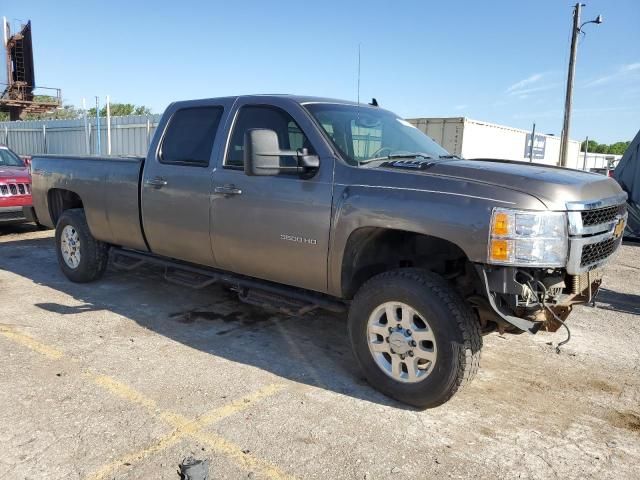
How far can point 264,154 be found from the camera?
3725 millimetres

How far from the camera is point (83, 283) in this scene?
6.41m

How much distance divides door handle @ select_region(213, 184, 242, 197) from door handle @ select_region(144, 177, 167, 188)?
744 millimetres

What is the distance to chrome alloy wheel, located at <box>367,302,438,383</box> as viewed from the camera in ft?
11.4

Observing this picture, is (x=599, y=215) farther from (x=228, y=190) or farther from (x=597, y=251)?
(x=228, y=190)

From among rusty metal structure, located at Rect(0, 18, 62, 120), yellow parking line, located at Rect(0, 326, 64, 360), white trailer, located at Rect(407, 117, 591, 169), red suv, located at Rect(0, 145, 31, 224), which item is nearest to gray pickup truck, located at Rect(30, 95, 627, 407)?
yellow parking line, located at Rect(0, 326, 64, 360)

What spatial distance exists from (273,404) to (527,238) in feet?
6.25

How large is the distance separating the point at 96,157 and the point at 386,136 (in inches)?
134

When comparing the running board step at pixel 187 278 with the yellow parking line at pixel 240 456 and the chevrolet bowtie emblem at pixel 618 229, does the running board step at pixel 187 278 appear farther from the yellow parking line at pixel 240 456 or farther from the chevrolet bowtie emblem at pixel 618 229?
the chevrolet bowtie emblem at pixel 618 229

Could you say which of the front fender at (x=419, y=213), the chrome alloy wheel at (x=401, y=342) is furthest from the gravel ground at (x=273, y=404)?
the front fender at (x=419, y=213)

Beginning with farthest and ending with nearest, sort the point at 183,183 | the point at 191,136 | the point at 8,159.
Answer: the point at 8,159 → the point at 191,136 → the point at 183,183

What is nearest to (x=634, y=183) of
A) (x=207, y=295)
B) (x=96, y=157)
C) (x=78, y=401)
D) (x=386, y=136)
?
(x=386, y=136)

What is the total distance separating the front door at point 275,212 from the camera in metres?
3.90

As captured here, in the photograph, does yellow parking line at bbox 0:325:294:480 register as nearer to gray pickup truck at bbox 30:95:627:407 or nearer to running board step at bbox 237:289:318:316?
running board step at bbox 237:289:318:316

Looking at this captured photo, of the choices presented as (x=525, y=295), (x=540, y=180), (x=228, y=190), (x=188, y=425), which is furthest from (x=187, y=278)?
(x=540, y=180)
